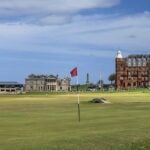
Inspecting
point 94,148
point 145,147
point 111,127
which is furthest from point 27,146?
point 111,127

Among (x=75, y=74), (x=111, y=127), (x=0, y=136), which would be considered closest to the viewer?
(x=0, y=136)

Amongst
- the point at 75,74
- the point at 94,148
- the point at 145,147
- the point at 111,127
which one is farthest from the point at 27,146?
the point at 75,74

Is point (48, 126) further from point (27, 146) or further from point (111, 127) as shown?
point (27, 146)

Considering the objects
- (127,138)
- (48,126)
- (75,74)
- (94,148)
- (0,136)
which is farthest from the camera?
(75,74)

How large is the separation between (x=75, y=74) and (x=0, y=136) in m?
12.3

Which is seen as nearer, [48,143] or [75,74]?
[48,143]

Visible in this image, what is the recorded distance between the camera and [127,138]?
83.5 ft

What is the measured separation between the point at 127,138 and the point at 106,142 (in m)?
1.61

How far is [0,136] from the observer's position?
28.4 meters

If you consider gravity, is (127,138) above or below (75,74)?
below

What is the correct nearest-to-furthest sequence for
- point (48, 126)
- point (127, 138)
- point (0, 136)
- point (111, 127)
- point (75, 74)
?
point (127, 138), point (0, 136), point (111, 127), point (48, 126), point (75, 74)

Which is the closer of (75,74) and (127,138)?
(127,138)

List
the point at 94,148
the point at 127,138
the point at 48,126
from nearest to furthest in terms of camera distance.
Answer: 1. the point at 94,148
2. the point at 127,138
3. the point at 48,126

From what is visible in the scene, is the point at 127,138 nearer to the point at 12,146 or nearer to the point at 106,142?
the point at 106,142
